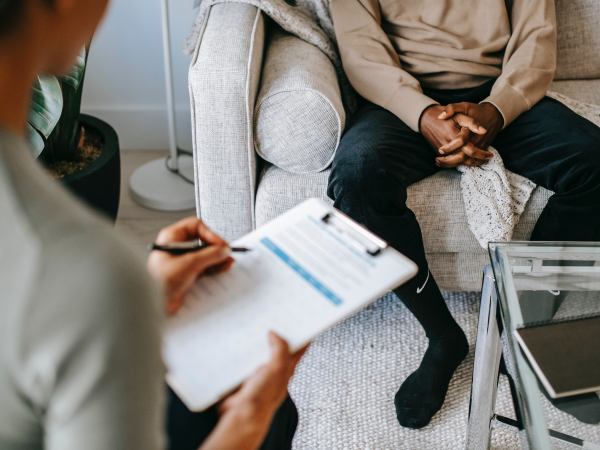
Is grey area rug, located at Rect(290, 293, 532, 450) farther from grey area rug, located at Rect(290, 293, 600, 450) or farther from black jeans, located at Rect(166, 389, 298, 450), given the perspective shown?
black jeans, located at Rect(166, 389, 298, 450)

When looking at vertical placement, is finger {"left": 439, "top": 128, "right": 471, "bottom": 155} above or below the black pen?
below

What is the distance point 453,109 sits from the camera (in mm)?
1463

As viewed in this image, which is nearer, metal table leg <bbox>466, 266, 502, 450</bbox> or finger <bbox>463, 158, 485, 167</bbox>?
metal table leg <bbox>466, 266, 502, 450</bbox>

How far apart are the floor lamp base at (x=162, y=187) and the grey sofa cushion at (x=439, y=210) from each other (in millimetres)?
613

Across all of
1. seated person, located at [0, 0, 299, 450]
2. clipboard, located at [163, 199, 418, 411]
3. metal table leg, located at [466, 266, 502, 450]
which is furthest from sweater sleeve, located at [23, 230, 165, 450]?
metal table leg, located at [466, 266, 502, 450]

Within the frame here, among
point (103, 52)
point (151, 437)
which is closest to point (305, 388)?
point (151, 437)

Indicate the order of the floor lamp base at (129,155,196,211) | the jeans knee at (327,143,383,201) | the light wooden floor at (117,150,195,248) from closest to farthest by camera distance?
1. the jeans knee at (327,143,383,201)
2. the light wooden floor at (117,150,195,248)
3. the floor lamp base at (129,155,196,211)

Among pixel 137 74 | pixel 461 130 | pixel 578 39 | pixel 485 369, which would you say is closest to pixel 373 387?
pixel 485 369

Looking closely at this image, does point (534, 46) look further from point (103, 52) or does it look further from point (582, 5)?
point (103, 52)

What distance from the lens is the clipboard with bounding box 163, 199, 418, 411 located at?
69cm

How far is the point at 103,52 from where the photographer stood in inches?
87.5

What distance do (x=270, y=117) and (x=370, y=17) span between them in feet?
1.32

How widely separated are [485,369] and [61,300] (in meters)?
0.93

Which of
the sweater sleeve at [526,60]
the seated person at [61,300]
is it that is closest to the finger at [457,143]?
the sweater sleeve at [526,60]
